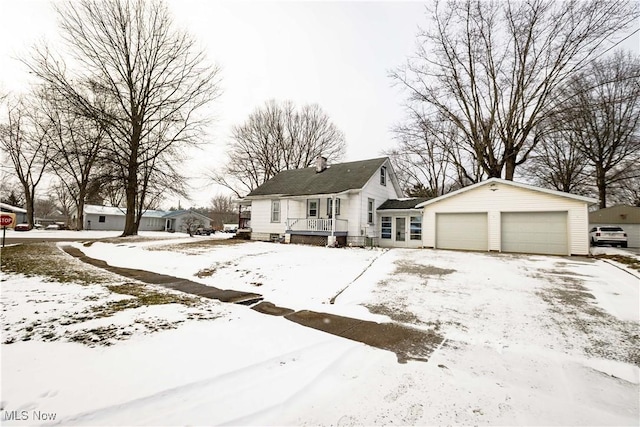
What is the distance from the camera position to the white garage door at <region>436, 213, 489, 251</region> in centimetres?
1386

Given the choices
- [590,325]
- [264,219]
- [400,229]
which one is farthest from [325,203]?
[590,325]

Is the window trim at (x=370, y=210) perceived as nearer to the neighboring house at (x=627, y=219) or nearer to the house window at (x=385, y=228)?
the house window at (x=385, y=228)

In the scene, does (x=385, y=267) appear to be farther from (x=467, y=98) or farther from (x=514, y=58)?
(x=514, y=58)

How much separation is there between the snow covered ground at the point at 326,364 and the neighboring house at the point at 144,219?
3510 centimetres

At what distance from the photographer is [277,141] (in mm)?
30156

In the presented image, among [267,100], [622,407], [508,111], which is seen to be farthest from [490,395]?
[267,100]

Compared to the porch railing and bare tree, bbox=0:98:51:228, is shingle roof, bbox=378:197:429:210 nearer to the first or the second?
the porch railing

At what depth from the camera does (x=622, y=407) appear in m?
2.45

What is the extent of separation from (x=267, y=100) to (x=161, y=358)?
3073 cm

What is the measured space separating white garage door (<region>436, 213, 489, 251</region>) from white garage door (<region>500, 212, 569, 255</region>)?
91 cm

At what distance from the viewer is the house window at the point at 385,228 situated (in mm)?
17875

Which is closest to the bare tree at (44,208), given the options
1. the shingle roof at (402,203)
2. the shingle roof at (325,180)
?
the shingle roof at (325,180)

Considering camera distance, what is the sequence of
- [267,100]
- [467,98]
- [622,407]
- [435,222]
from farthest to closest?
[267,100] < [467,98] < [435,222] < [622,407]

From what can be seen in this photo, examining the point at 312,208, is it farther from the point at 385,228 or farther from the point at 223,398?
the point at 223,398
